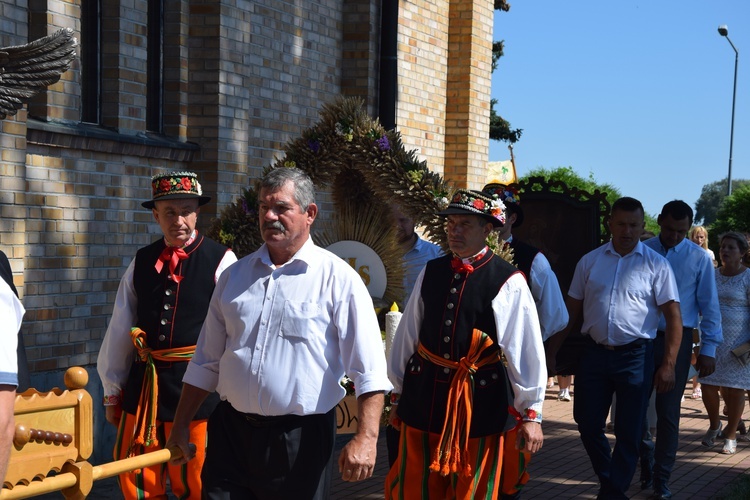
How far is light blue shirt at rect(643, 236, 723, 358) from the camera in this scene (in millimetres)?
8039

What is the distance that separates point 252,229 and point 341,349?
3.08 m

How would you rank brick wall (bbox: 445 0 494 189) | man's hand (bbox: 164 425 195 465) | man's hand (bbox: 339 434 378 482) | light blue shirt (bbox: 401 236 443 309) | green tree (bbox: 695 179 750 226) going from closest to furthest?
man's hand (bbox: 339 434 378 482) → man's hand (bbox: 164 425 195 465) → light blue shirt (bbox: 401 236 443 309) → brick wall (bbox: 445 0 494 189) → green tree (bbox: 695 179 750 226)

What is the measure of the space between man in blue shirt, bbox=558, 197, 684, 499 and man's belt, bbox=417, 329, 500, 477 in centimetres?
222

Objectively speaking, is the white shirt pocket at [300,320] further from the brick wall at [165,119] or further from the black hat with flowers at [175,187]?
the brick wall at [165,119]

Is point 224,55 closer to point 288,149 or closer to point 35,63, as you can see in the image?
point 288,149

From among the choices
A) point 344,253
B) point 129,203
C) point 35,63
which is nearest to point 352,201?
point 344,253

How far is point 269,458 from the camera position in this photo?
164 inches

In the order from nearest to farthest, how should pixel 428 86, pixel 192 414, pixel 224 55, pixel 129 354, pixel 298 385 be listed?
pixel 298 385
pixel 192 414
pixel 129 354
pixel 224 55
pixel 428 86

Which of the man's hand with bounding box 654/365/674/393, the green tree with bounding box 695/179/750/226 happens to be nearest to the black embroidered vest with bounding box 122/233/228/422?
the man's hand with bounding box 654/365/674/393

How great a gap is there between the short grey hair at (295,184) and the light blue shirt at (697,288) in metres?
4.46

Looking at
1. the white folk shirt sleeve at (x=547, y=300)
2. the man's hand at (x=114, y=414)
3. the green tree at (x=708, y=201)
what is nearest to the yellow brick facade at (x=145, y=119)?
the man's hand at (x=114, y=414)

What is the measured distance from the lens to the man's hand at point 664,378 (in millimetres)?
7305

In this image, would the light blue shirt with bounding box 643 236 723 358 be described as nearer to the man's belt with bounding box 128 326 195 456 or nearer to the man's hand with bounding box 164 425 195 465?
the man's belt with bounding box 128 326 195 456

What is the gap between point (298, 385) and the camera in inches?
164
